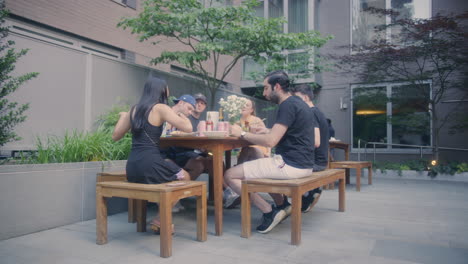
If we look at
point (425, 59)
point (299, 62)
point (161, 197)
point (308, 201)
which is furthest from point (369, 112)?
point (161, 197)

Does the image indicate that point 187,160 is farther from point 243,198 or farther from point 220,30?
point 220,30

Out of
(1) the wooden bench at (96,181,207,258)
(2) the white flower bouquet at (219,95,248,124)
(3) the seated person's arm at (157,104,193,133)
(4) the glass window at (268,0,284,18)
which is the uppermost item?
(4) the glass window at (268,0,284,18)

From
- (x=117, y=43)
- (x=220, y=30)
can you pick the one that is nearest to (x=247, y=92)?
(x=117, y=43)

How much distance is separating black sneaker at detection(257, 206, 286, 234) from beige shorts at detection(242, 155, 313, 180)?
337mm

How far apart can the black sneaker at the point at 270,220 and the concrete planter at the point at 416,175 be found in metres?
5.80

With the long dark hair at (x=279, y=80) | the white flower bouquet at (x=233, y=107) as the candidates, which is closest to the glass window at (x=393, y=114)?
the white flower bouquet at (x=233, y=107)

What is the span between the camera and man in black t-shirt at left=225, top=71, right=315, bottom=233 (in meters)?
2.85

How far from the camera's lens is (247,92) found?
1206 centimetres

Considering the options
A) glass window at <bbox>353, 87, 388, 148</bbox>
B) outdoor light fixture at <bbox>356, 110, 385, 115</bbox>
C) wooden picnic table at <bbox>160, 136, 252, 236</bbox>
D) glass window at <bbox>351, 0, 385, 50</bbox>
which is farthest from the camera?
glass window at <bbox>351, 0, 385, 50</bbox>

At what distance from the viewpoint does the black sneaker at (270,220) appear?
299cm

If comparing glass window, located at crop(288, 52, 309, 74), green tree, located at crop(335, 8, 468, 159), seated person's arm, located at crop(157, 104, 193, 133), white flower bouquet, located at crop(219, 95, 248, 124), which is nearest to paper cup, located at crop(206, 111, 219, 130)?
white flower bouquet, located at crop(219, 95, 248, 124)

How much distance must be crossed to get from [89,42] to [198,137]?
5124mm

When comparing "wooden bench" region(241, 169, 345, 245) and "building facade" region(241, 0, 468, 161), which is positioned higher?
"building facade" region(241, 0, 468, 161)

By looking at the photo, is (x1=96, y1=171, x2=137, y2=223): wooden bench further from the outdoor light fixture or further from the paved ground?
the outdoor light fixture
